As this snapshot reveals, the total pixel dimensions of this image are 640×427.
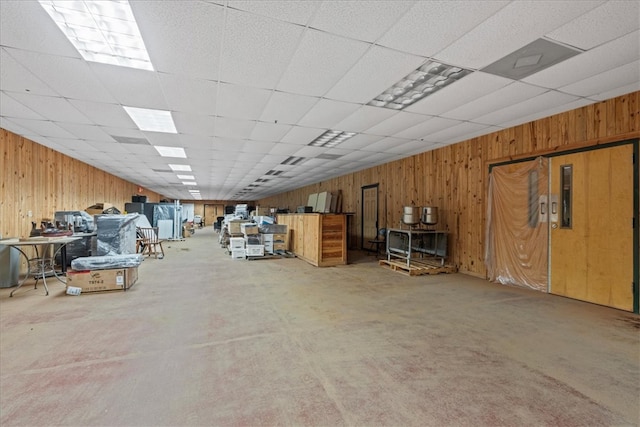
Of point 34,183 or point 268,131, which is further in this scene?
point 34,183

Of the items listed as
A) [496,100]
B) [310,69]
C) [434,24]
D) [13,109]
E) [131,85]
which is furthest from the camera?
[13,109]

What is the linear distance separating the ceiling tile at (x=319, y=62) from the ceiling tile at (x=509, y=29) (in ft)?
2.78

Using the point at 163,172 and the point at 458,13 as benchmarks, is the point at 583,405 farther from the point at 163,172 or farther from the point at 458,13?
the point at 163,172

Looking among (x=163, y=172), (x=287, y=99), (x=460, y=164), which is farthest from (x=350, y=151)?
(x=163, y=172)

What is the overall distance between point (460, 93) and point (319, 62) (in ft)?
6.10

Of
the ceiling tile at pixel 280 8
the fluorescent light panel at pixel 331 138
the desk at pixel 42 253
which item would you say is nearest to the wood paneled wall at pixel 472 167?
the fluorescent light panel at pixel 331 138

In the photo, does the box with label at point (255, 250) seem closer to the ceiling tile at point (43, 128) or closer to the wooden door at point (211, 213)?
the ceiling tile at point (43, 128)

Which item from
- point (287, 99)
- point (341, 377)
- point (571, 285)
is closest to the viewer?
point (341, 377)

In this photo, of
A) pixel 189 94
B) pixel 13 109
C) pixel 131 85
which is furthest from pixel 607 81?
pixel 13 109

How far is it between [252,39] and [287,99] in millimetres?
1259

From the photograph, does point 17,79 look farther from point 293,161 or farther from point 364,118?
point 293,161

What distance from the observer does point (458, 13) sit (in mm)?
1998

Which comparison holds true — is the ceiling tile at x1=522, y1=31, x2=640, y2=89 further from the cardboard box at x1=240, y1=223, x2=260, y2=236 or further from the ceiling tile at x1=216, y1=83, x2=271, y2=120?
the cardboard box at x1=240, y1=223, x2=260, y2=236

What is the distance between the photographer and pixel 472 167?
17.2 ft
